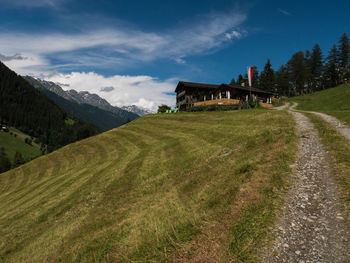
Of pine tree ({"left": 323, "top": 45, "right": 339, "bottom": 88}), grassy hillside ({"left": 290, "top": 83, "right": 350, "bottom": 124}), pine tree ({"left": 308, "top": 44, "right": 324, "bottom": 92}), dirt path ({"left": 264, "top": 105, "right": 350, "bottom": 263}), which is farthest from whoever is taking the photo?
pine tree ({"left": 308, "top": 44, "right": 324, "bottom": 92})

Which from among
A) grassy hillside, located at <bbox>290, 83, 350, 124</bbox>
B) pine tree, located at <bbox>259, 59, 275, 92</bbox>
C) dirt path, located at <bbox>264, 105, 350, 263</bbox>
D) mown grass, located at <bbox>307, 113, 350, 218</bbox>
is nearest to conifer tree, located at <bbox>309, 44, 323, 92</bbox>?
pine tree, located at <bbox>259, 59, 275, 92</bbox>

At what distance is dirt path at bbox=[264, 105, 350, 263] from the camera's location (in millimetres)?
4492

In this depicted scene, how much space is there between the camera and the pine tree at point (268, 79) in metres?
88.4

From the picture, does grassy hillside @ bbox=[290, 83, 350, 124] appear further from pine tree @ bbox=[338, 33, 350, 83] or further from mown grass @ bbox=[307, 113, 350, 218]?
pine tree @ bbox=[338, 33, 350, 83]

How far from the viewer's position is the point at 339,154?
929cm

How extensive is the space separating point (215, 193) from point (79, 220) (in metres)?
8.31

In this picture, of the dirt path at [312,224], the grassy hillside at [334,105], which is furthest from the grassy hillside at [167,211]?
the grassy hillside at [334,105]

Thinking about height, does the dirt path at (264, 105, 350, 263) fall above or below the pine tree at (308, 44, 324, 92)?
below

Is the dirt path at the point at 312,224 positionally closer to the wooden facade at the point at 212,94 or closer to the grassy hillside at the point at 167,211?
the grassy hillside at the point at 167,211

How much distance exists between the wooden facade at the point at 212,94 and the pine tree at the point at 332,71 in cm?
3937

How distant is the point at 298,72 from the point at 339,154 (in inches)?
4233

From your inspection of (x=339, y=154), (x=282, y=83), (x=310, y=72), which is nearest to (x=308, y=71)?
(x=310, y=72)

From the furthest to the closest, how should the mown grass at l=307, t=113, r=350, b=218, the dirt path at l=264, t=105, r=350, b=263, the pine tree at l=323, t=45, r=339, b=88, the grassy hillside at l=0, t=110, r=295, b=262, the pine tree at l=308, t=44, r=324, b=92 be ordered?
1. the pine tree at l=308, t=44, r=324, b=92
2. the pine tree at l=323, t=45, r=339, b=88
3. the mown grass at l=307, t=113, r=350, b=218
4. the grassy hillside at l=0, t=110, r=295, b=262
5. the dirt path at l=264, t=105, r=350, b=263

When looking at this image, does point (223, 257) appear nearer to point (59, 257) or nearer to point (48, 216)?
point (59, 257)
